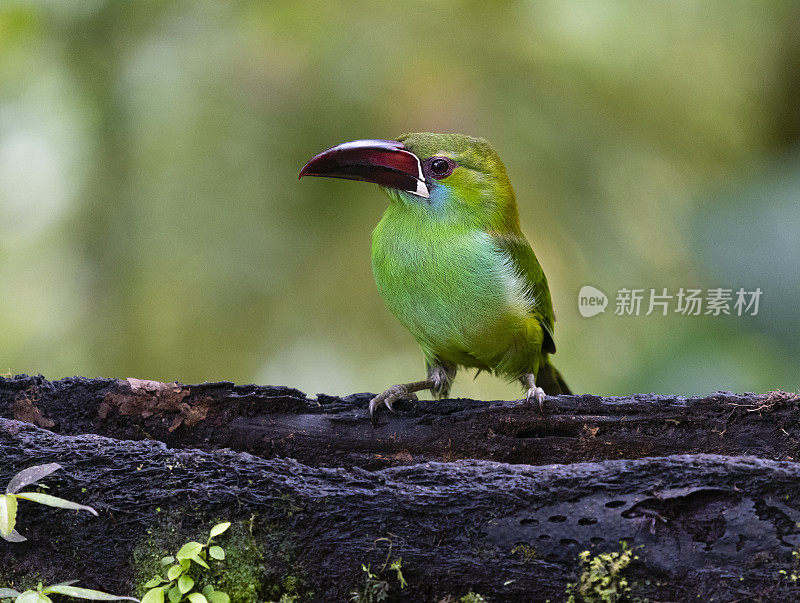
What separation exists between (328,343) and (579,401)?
2.28m

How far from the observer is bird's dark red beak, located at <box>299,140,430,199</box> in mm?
2801

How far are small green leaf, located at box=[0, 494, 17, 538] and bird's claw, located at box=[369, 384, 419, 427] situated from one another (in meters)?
1.12

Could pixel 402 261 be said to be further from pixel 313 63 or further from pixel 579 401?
pixel 313 63

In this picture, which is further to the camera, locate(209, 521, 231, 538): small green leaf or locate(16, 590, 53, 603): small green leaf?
locate(209, 521, 231, 538): small green leaf

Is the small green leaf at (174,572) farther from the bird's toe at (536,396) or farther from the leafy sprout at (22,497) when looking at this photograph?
the bird's toe at (536,396)

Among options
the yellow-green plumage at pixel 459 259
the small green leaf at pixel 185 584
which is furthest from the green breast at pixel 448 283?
the small green leaf at pixel 185 584

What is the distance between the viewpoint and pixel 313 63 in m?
4.56

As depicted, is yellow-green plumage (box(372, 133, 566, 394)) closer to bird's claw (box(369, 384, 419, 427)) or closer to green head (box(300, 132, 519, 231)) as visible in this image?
green head (box(300, 132, 519, 231))

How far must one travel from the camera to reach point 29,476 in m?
1.96

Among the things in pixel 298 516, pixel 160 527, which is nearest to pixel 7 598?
pixel 160 527

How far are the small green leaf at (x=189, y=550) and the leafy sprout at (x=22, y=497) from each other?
21cm

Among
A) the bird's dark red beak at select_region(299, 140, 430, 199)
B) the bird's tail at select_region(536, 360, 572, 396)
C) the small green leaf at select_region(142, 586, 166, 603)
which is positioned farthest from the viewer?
the bird's tail at select_region(536, 360, 572, 396)

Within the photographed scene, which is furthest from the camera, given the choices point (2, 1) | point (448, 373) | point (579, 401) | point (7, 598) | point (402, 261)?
point (2, 1)

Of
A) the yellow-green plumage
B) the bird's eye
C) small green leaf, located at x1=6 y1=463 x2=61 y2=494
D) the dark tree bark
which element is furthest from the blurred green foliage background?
small green leaf, located at x1=6 y1=463 x2=61 y2=494
